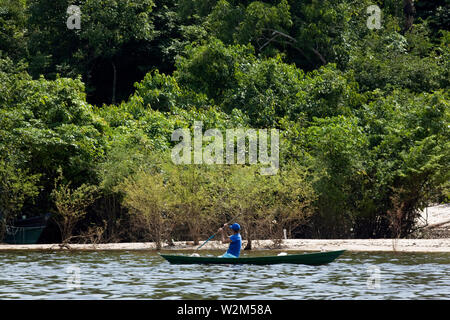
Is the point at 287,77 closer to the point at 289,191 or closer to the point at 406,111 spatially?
the point at 406,111

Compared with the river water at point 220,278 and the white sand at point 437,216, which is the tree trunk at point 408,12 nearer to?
the white sand at point 437,216

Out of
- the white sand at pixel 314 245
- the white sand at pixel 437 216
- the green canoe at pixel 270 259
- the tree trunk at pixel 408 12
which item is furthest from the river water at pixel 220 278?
the tree trunk at pixel 408 12

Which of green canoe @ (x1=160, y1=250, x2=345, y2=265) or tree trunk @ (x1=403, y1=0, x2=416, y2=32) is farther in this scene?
tree trunk @ (x1=403, y1=0, x2=416, y2=32)

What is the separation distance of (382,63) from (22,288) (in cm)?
2904

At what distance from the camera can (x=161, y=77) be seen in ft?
136

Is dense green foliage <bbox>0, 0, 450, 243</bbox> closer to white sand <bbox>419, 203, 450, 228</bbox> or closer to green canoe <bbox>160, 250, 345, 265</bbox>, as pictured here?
white sand <bbox>419, 203, 450, 228</bbox>

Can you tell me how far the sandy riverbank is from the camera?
94.2 ft

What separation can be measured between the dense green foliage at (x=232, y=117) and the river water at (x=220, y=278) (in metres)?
3.97

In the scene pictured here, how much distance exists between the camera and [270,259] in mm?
22531

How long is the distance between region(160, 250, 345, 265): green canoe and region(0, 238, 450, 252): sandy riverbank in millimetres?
5600

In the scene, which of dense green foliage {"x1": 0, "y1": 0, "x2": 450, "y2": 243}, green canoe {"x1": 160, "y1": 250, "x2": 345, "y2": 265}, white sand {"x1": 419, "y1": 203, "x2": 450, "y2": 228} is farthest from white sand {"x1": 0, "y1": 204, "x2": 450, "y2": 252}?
green canoe {"x1": 160, "y1": 250, "x2": 345, "y2": 265}
